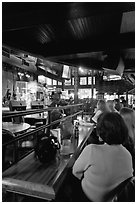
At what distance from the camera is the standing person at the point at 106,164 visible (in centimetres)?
112

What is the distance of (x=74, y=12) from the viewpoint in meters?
1.14

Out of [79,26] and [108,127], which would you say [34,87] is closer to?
[79,26]

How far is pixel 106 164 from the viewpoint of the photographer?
112cm

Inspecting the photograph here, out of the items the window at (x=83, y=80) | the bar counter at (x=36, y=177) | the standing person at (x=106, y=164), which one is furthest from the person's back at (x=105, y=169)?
the window at (x=83, y=80)

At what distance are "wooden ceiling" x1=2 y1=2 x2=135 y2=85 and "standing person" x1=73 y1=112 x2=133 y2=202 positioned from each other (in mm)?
901

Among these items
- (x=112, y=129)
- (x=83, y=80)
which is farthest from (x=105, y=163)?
(x=83, y=80)

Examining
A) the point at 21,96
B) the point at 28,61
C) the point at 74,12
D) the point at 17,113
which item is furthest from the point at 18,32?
the point at 21,96

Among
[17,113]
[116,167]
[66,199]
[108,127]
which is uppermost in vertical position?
[17,113]

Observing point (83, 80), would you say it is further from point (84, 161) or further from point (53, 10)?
point (84, 161)

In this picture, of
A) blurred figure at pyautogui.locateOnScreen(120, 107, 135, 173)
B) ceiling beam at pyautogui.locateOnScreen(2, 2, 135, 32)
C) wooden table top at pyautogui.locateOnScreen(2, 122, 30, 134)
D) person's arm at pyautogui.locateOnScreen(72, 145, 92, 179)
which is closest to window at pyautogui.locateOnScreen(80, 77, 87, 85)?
wooden table top at pyautogui.locateOnScreen(2, 122, 30, 134)

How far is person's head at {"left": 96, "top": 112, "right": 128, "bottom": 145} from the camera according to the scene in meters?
1.20

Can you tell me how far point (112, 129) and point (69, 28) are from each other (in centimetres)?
128

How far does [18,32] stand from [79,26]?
772mm

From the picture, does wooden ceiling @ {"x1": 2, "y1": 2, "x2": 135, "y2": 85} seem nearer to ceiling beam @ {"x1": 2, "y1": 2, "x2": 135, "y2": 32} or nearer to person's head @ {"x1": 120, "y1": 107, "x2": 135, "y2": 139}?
ceiling beam @ {"x1": 2, "y1": 2, "x2": 135, "y2": 32}
